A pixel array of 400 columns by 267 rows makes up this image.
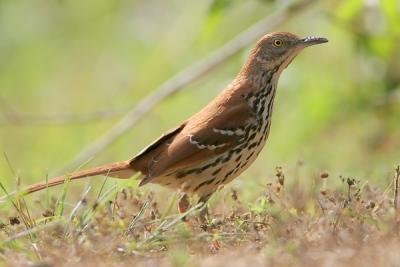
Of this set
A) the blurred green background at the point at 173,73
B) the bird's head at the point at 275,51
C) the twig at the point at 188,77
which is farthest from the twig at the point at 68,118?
the bird's head at the point at 275,51

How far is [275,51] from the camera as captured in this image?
20.8 feet

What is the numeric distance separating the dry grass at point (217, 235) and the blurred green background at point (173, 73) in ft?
3.70

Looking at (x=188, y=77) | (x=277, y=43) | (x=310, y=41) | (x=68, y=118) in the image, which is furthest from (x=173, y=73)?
(x=310, y=41)

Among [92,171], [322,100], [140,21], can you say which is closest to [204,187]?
[92,171]

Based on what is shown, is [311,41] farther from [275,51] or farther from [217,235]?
[217,235]

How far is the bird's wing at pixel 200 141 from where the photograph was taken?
5.71 m

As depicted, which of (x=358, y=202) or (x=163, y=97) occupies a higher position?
(x=163, y=97)

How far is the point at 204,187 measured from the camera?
582 cm

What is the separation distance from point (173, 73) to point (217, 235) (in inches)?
261

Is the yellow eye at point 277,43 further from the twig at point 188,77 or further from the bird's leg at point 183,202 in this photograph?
the twig at point 188,77

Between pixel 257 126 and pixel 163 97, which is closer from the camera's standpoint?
pixel 257 126

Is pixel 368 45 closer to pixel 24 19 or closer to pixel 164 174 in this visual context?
pixel 164 174

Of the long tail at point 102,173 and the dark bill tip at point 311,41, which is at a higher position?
the dark bill tip at point 311,41

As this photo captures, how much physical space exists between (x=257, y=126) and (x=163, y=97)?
228 cm
